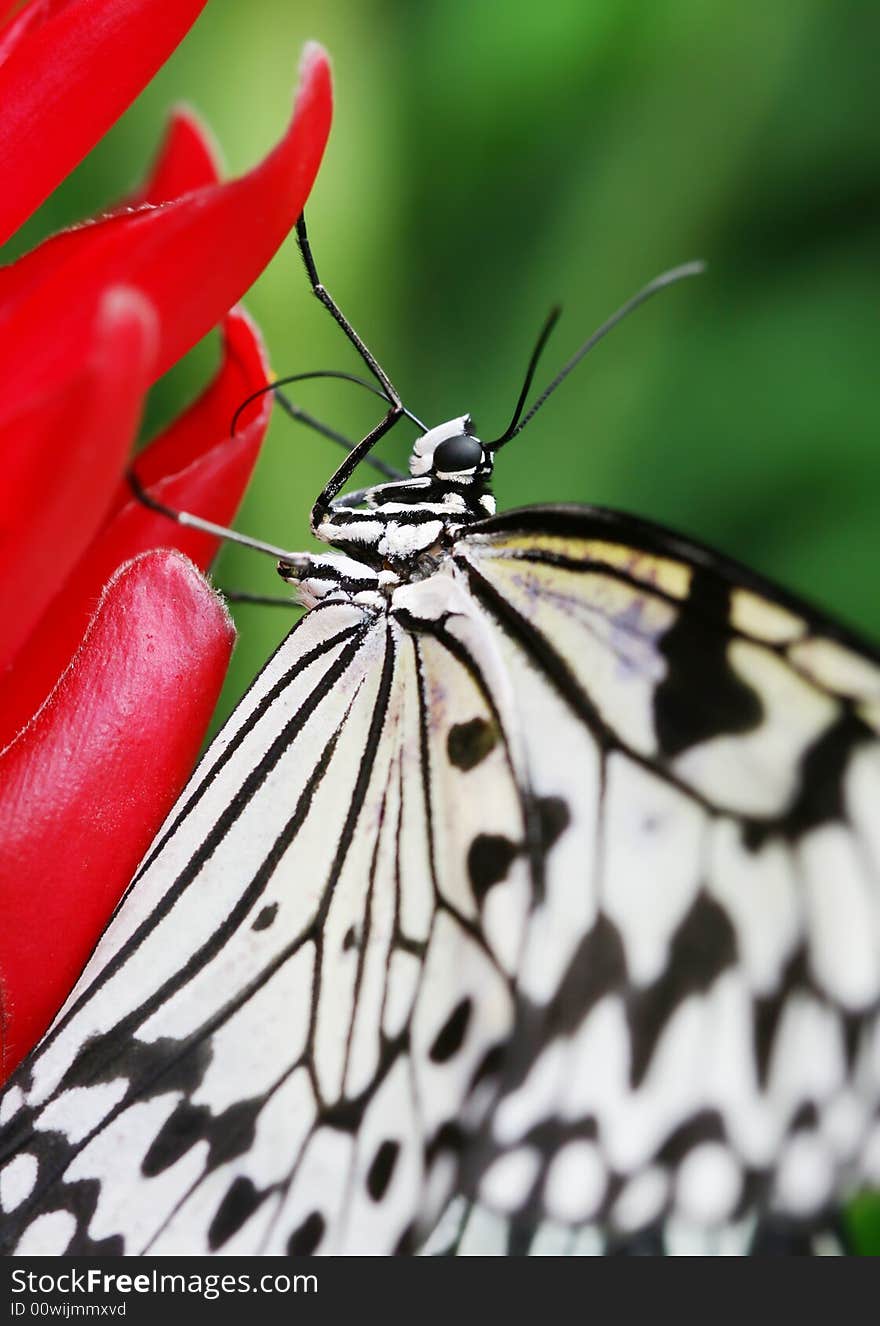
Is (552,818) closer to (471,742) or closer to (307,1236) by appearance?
(471,742)

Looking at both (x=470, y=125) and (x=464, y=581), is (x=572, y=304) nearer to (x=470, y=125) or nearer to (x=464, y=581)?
(x=470, y=125)

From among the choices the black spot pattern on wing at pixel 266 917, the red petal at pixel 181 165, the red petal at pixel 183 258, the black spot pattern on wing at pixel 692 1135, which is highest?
the red petal at pixel 181 165

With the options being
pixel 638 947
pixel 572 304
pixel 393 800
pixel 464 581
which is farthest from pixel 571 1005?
pixel 572 304

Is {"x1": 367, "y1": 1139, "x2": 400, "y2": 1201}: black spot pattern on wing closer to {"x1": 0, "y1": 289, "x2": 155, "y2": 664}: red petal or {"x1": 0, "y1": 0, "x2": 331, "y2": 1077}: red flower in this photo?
{"x1": 0, "y1": 0, "x2": 331, "y2": 1077}: red flower

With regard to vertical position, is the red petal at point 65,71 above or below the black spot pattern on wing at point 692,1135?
above

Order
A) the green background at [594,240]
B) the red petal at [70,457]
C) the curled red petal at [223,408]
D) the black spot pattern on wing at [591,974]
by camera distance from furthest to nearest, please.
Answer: the green background at [594,240]
the black spot pattern on wing at [591,974]
the curled red petal at [223,408]
the red petal at [70,457]

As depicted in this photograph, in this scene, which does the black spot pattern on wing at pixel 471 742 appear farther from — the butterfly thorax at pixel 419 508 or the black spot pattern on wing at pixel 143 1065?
the black spot pattern on wing at pixel 143 1065

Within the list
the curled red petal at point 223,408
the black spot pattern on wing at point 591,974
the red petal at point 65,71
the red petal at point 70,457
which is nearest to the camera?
the red petal at point 70,457

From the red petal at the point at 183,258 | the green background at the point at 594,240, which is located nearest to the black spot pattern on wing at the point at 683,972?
the red petal at the point at 183,258

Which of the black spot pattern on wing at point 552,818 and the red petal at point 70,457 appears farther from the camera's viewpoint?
the black spot pattern on wing at point 552,818
